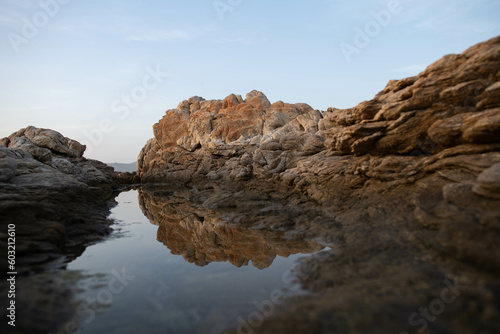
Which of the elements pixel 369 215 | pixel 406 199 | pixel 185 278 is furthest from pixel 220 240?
pixel 406 199

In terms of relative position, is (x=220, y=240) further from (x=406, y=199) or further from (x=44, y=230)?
(x=406, y=199)

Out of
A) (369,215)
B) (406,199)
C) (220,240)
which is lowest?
(220,240)

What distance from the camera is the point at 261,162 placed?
77.4 feet

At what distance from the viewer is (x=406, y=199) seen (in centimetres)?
1086

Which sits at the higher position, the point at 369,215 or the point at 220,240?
the point at 369,215

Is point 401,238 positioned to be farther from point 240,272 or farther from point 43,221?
point 43,221

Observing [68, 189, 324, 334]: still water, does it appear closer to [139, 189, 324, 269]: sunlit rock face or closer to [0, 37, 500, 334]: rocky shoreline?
[139, 189, 324, 269]: sunlit rock face

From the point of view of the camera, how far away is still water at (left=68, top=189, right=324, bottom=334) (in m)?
5.95

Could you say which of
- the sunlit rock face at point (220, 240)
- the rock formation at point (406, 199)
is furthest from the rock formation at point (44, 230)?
the rock formation at point (406, 199)

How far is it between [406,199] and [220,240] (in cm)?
769

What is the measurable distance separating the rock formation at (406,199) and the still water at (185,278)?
1.10 meters

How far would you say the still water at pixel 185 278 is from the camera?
5953 mm

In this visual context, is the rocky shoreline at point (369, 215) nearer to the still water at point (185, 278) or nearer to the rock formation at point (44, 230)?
the rock formation at point (44, 230)

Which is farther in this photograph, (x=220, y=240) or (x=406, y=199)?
(x=220, y=240)
